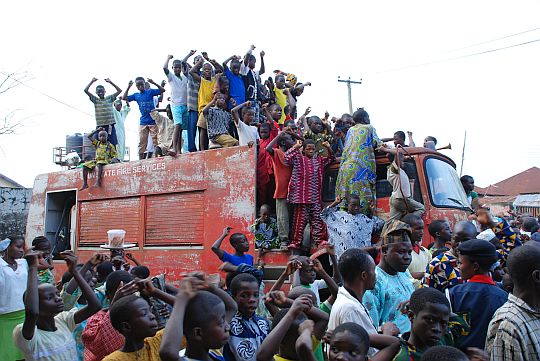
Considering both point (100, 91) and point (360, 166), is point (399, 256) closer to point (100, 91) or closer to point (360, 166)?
point (360, 166)

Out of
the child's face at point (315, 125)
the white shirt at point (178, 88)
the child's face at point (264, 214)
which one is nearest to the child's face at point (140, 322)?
the child's face at point (264, 214)

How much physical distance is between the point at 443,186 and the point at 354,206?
118cm

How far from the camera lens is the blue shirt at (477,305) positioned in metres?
3.18

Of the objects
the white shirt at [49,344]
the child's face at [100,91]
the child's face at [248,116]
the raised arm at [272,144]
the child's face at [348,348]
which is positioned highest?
the child's face at [100,91]

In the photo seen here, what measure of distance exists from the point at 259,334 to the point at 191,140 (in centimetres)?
665

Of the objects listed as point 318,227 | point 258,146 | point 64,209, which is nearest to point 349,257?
point 318,227

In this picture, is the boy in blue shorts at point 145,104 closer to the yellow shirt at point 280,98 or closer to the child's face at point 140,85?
the child's face at point 140,85

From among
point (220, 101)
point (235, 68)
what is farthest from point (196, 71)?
point (220, 101)

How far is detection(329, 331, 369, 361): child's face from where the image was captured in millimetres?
2555

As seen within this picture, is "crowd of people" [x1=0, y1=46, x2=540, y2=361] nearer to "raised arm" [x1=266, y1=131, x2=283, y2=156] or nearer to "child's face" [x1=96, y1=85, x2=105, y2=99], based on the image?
"raised arm" [x1=266, y1=131, x2=283, y2=156]

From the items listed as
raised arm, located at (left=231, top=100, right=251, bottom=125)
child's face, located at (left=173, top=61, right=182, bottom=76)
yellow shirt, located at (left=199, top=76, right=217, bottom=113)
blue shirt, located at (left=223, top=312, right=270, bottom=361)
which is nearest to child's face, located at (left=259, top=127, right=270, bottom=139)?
raised arm, located at (left=231, top=100, right=251, bottom=125)

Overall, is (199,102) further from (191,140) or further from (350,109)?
(350,109)

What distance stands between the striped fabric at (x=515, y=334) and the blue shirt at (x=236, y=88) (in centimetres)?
721

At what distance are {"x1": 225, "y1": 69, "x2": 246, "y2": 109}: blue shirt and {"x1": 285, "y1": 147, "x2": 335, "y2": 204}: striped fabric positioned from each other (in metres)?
2.35
